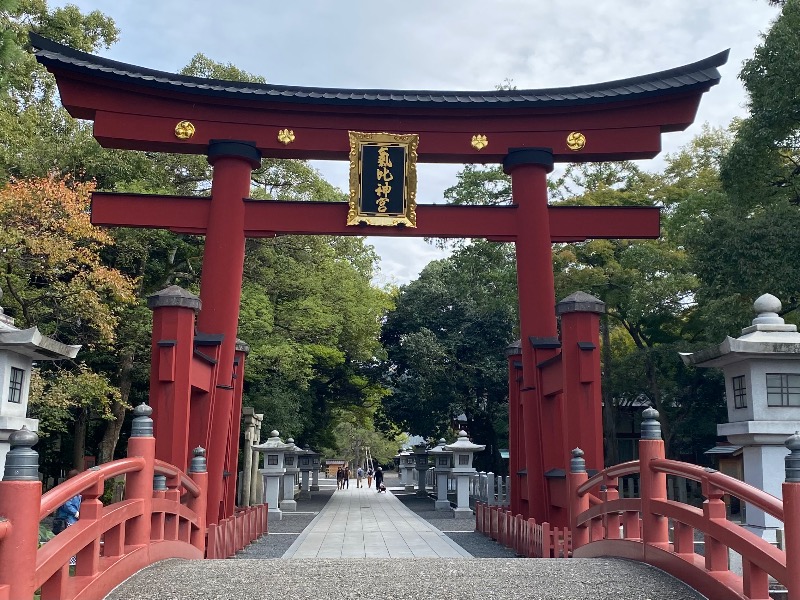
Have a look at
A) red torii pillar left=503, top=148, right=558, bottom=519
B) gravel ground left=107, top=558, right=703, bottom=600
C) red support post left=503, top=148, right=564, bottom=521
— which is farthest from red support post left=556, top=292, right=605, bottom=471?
gravel ground left=107, top=558, right=703, bottom=600

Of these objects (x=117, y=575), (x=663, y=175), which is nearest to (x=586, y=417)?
(x=117, y=575)

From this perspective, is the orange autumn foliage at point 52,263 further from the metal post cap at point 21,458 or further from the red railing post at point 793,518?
the red railing post at point 793,518

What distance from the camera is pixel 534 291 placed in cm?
1135

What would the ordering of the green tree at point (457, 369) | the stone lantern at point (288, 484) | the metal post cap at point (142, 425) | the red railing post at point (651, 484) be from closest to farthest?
the red railing post at point (651, 484) < the metal post cap at point (142, 425) < the stone lantern at point (288, 484) < the green tree at point (457, 369)

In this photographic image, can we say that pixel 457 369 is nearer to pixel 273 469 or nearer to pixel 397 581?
pixel 273 469

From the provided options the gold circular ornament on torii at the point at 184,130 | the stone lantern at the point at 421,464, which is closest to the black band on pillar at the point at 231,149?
the gold circular ornament on torii at the point at 184,130

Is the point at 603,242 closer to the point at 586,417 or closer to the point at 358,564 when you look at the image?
the point at 586,417

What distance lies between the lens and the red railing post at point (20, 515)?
381 cm

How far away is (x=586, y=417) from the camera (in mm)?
9781

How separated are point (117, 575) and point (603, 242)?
2195cm

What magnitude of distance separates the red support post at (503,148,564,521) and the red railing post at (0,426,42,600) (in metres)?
8.07

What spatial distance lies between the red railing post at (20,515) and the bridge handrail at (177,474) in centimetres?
279

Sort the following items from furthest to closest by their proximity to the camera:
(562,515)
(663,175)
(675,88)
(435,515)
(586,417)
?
A: (663,175) → (435,515) → (675,88) → (562,515) → (586,417)

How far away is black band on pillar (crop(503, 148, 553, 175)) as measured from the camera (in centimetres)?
1166
